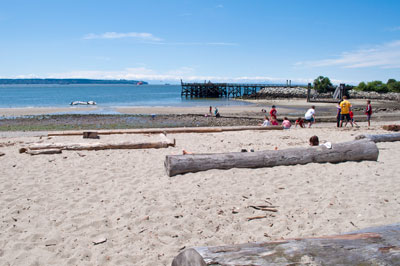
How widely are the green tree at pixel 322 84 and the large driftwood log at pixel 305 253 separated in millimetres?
57777

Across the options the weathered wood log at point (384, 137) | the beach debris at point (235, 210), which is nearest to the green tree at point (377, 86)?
the weathered wood log at point (384, 137)

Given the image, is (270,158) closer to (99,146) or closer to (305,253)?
(305,253)

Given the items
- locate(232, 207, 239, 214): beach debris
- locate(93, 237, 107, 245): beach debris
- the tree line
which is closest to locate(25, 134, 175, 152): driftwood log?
locate(232, 207, 239, 214): beach debris

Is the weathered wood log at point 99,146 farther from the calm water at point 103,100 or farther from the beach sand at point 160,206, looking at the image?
the calm water at point 103,100

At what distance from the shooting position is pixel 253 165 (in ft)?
21.7

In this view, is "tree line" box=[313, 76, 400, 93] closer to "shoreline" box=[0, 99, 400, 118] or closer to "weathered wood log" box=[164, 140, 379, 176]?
"shoreline" box=[0, 99, 400, 118]

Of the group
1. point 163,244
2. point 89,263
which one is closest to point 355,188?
point 163,244

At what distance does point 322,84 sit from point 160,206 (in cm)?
5743

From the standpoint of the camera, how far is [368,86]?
5725 centimetres

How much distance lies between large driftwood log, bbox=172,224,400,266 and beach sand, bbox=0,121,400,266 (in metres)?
1.37

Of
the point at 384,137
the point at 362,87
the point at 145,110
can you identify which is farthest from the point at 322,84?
the point at 384,137

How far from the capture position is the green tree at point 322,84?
56094 millimetres

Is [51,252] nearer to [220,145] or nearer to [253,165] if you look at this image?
[253,165]

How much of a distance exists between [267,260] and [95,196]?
3.78m
